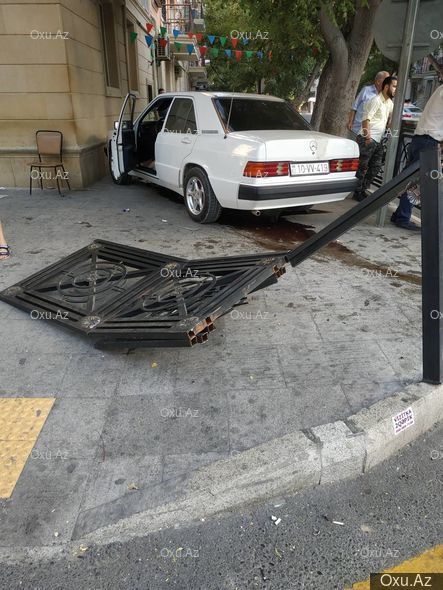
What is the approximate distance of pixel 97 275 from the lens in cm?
426

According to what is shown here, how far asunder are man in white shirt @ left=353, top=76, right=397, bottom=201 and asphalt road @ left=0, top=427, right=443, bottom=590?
593 cm

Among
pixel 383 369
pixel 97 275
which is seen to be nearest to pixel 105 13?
pixel 97 275

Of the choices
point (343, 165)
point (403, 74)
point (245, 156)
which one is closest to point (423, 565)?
point (245, 156)

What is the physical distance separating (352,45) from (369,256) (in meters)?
4.84

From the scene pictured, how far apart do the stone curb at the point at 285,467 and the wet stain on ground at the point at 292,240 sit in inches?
90.4

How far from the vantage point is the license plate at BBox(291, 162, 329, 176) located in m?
5.53

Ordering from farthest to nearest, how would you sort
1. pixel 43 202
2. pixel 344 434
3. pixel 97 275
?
pixel 43 202
pixel 97 275
pixel 344 434

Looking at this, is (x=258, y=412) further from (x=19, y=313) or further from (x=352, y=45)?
(x=352, y=45)

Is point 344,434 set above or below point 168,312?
below

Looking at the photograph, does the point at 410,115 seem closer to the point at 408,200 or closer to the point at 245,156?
the point at 408,200

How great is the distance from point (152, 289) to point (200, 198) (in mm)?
2965

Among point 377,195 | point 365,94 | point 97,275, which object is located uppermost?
point 365,94

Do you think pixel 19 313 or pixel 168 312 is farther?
pixel 19 313

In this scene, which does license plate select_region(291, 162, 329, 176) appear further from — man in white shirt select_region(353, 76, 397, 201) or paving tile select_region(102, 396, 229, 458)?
paving tile select_region(102, 396, 229, 458)
